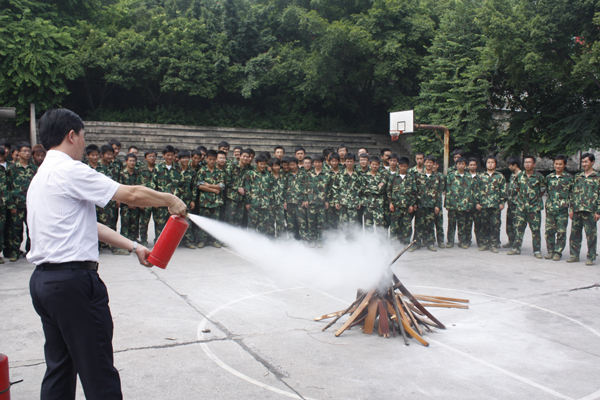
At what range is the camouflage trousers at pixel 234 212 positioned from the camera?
9570 millimetres

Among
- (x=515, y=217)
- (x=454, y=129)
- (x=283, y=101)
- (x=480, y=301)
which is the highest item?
(x=283, y=101)

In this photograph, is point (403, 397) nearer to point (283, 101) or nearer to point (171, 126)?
point (171, 126)

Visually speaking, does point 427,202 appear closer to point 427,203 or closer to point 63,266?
point 427,203

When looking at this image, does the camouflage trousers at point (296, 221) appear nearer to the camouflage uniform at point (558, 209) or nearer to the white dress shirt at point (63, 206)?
the camouflage uniform at point (558, 209)

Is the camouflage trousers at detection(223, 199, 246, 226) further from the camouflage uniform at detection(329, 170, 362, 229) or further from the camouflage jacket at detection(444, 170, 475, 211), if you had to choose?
the camouflage jacket at detection(444, 170, 475, 211)

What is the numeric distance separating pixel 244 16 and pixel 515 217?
977 inches

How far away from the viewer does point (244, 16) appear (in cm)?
2964

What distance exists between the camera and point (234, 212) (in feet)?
31.5

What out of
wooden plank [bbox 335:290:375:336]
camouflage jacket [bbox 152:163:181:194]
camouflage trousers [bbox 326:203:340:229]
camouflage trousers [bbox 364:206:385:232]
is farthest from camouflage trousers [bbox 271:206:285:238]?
wooden plank [bbox 335:290:375:336]

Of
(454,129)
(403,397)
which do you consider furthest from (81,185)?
(454,129)

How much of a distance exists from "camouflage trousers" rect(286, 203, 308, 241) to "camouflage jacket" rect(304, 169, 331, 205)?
1.02 ft

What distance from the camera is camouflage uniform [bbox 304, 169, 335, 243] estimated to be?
9.65 m

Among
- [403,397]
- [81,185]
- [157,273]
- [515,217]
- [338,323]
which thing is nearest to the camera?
[81,185]

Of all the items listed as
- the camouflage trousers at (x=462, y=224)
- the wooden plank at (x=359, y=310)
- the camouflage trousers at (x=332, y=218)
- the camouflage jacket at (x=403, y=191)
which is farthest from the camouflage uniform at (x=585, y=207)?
the wooden plank at (x=359, y=310)
